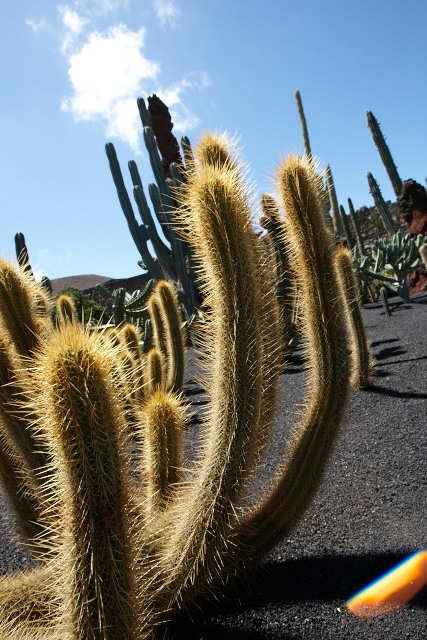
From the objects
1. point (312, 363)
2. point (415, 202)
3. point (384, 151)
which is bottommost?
point (312, 363)

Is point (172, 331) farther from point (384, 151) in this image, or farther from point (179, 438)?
point (384, 151)

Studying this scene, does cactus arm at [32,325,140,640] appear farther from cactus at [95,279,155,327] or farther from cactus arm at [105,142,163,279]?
cactus arm at [105,142,163,279]

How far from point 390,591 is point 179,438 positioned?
3.70 ft

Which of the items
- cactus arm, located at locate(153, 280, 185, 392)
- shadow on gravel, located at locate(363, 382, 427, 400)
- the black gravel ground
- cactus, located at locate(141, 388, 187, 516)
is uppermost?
cactus arm, located at locate(153, 280, 185, 392)

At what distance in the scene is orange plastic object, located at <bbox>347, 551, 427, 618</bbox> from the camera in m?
1.88

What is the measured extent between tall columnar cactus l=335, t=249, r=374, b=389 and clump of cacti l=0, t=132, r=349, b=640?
9.11 ft

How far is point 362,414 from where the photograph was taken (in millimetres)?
4184

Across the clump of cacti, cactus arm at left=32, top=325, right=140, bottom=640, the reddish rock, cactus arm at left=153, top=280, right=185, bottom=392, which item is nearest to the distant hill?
the reddish rock

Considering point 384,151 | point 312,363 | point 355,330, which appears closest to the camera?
point 312,363

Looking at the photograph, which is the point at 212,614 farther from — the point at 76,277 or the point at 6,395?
the point at 76,277

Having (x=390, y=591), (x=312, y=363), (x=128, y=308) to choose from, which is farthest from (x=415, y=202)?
(x=390, y=591)

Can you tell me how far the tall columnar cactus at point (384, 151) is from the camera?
50.8 ft

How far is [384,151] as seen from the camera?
15.6 metres

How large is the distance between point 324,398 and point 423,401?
2484mm
